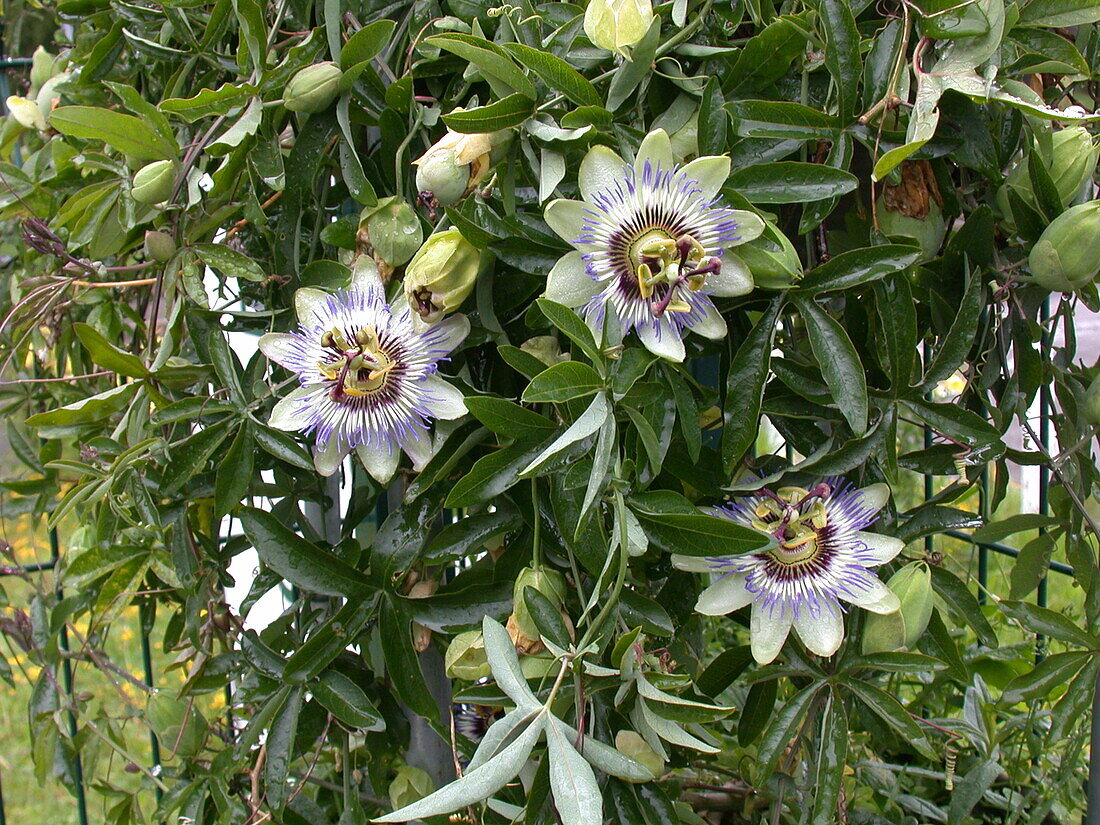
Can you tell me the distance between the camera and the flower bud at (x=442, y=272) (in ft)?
2.18

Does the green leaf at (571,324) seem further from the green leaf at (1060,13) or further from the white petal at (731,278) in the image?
the green leaf at (1060,13)

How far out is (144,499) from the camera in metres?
0.78

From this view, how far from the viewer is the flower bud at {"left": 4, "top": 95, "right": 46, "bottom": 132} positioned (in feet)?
3.74

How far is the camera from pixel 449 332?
0.71 m

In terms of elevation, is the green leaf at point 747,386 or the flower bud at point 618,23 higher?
the flower bud at point 618,23

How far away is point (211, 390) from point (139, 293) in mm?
266

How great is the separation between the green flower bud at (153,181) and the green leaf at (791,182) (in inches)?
17.5

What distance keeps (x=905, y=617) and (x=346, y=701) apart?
43 centimetres

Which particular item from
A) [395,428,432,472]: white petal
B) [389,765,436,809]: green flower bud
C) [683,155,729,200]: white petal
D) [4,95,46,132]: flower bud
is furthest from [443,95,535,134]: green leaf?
[4,95,46,132]: flower bud

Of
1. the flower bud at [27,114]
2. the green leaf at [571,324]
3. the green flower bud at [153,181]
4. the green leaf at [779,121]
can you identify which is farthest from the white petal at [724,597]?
the flower bud at [27,114]

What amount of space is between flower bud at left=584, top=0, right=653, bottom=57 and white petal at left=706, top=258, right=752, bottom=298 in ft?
0.50

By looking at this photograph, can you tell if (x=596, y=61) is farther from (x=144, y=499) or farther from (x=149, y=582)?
(x=149, y=582)

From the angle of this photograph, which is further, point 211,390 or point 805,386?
point 211,390

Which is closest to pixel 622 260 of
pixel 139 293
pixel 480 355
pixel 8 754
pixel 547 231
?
pixel 547 231
